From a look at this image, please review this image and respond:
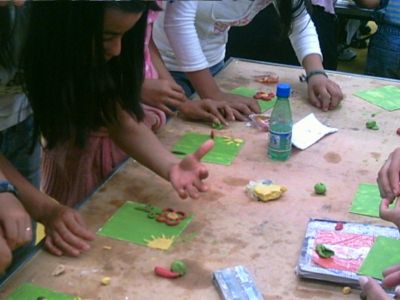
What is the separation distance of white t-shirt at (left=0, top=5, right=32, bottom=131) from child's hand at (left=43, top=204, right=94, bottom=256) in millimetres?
274

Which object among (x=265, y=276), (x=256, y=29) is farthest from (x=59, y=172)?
(x=256, y=29)

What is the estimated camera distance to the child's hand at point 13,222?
3.47ft

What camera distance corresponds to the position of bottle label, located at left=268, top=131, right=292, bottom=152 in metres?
1.57

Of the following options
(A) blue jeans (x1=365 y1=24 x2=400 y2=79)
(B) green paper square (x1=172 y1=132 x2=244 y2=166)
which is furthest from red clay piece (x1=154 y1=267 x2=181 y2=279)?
(A) blue jeans (x1=365 y1=24 x2=400 y2=79)

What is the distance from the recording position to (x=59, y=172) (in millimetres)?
1655

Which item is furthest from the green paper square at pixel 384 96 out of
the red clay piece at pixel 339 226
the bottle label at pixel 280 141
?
the red clay piece at pixel 339 226

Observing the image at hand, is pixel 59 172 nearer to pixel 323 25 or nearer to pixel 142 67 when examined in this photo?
pixel 142 67

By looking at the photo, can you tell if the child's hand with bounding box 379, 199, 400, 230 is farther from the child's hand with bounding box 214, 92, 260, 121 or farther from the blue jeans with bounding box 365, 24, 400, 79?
the blue jeans with bounding box 365, 24, 400, 79

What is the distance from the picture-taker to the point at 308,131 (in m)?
1.73

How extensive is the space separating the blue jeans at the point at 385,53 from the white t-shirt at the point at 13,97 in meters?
1.85

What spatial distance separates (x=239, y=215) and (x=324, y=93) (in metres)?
0.72

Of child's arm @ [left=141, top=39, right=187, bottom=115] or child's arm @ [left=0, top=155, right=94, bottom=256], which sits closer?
child's arm @ [left=0, top=155, right=94, bottom=256]

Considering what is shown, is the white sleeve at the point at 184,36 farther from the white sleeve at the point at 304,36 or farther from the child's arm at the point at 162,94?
the white sleeve at the point at 304,36

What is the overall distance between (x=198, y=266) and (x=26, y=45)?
523 millimetres
